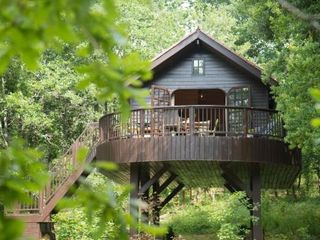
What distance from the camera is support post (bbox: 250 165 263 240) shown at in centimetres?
1448

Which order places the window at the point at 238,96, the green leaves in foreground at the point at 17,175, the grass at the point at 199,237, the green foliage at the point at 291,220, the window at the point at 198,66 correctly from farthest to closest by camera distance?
the grass at the point at 199,237 → the green foliage at the point at 291,220 → the window at the point at 198,66 → the window at the point at 238,96 → the green leaves in foreground at the point at 17,175

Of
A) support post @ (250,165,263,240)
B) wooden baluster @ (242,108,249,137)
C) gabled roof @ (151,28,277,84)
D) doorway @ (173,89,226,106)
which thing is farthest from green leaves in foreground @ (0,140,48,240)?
doorway @ (173,89,226,106)

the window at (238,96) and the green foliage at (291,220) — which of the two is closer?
the window at (238,96)

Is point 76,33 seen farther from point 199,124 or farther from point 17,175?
point 199,124

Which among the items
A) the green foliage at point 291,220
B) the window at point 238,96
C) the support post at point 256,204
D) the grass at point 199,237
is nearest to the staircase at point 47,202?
the window at point 238,96

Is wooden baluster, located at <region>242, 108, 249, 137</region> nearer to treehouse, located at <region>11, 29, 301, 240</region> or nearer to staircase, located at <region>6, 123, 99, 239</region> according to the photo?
treehouse, located at <region>11, 29, 301, 240</region>

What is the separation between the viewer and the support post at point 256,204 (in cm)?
1448

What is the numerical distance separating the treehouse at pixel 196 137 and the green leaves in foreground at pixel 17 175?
37.5ft

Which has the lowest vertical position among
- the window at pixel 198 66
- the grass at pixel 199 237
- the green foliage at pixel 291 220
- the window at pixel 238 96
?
the grass at pixel 199 237

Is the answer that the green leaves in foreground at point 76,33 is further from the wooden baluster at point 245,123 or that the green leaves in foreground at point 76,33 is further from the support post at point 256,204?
the wooden baluster at point 245,123

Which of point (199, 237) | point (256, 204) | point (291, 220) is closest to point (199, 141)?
point (256, 204)

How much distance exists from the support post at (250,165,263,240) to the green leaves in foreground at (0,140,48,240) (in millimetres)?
13074

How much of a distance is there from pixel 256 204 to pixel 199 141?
2188mm

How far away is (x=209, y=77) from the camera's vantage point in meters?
17.8
